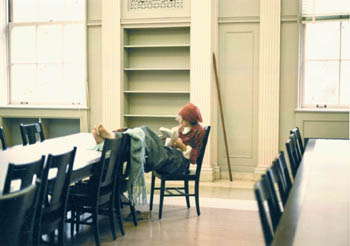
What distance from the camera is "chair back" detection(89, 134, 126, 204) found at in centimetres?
350

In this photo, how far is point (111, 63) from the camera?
6598 millimetres

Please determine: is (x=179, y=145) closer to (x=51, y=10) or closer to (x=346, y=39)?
(x=346, y=39)

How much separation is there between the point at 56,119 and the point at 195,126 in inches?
124

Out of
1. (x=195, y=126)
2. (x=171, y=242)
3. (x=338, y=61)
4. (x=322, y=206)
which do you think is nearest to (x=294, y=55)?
(x=338, y=61)

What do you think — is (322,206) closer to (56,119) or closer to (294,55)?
(294,55)

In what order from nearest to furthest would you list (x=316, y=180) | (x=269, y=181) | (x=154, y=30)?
(x=269, y=181) < (x=316, y=180) < (x=154, y=30)

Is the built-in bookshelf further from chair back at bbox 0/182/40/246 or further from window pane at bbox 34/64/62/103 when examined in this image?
chair back at bbox 0/182/40/246

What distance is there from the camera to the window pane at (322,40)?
248 inches

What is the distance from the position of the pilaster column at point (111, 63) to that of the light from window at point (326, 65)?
8.27 feet

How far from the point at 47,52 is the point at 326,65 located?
410 centimetres

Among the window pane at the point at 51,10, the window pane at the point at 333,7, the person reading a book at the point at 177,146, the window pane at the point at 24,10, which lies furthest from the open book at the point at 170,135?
the window pane at the point at 24,10

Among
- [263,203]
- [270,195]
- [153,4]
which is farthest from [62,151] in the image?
[153,4]

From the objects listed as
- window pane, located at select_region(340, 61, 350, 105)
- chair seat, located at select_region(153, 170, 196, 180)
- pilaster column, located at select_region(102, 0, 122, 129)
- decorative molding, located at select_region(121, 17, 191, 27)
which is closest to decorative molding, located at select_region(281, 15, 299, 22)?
window pane, located at select_region(340, 61, 350, 105)

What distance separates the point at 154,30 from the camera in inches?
262
